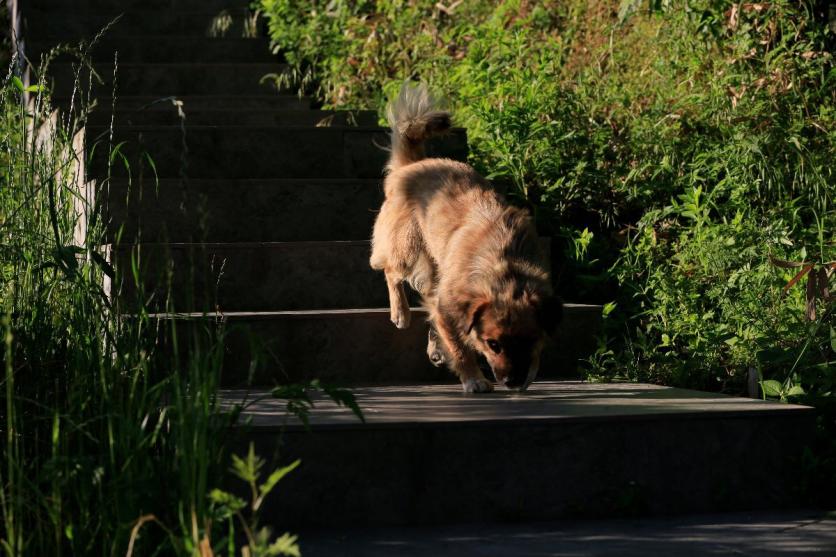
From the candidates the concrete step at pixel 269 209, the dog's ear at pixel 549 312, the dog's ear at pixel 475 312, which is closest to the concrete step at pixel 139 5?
the concrete step at pixel 269 209

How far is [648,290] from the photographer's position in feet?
18.3

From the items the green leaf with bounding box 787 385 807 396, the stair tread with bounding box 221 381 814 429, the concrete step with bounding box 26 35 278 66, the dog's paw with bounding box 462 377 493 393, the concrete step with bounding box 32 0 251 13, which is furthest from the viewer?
the concrete step with bounding box 32 0 251 13

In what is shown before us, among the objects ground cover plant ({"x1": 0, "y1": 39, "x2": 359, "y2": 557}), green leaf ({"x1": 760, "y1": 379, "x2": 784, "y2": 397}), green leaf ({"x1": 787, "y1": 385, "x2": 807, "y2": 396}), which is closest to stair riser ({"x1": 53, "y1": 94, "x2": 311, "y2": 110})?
ground cover plant ({"x1": 0, "y1": 39, "x2": 359, "y2": 557})

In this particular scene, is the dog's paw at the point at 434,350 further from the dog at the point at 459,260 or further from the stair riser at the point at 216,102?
the stair riser at the point at 216,102

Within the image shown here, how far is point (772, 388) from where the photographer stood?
4305mm

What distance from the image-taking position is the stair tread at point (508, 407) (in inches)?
139

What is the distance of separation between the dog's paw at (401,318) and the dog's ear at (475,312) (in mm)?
586

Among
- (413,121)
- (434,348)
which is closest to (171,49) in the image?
(413,121)

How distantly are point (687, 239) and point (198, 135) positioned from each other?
288cm

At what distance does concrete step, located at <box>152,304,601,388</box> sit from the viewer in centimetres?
479

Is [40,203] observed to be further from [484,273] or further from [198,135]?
[198,135]

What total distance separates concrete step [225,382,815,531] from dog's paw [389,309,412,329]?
4.20 ft

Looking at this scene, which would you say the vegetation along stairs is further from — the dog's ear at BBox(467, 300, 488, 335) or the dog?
the dog's ear at BBox(467, 300, 488, 335)

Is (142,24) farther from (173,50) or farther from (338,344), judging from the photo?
(338,344)
